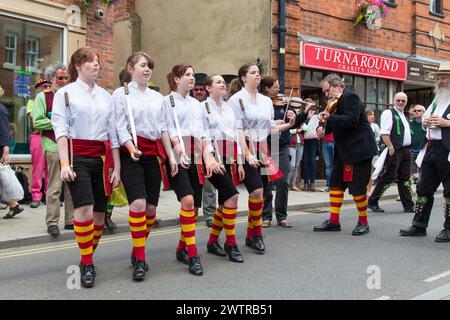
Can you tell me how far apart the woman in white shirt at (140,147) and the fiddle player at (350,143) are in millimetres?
2662

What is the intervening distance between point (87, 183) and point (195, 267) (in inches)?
48.7

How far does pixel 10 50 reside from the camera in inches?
394

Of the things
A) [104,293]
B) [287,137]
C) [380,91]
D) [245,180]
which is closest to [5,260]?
[104,293]

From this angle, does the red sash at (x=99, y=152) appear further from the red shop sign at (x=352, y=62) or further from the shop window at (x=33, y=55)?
the red shop sign at (x=352, y=62)

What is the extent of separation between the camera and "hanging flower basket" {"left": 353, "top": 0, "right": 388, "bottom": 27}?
47.7 feet

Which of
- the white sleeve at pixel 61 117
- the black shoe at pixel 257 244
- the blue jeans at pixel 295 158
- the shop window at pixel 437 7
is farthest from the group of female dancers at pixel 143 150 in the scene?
the shop window at pixel 437 7

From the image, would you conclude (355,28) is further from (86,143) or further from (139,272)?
(139,272)

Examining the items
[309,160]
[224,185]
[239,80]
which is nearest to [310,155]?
[309,160]

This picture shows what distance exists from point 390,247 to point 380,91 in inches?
410

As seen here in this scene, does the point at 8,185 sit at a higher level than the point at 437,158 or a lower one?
lower

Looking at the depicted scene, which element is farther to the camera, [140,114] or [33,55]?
[33,55]

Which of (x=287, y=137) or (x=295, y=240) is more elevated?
(x=287, y=137)

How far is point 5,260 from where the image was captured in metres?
5.50
